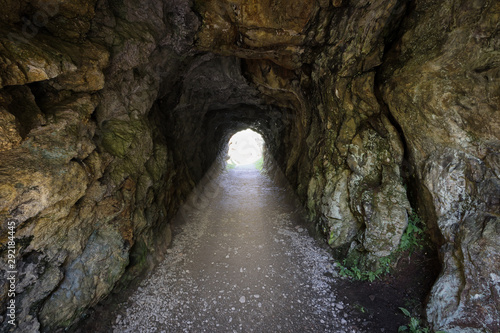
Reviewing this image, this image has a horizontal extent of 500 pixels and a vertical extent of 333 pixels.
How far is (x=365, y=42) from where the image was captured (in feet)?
21.2

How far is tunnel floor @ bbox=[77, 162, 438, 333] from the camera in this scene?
16.8 ft

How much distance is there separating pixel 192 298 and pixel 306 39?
8.85 m

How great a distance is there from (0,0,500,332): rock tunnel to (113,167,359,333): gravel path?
34.7 inches

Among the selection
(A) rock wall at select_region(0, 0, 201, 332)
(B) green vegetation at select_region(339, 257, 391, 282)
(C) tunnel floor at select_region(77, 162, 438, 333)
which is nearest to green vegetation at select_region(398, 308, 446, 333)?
(C) tunnel floor at select_region(77, 162, 438, 333)

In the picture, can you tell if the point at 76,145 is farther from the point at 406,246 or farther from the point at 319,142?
the point at 406,246

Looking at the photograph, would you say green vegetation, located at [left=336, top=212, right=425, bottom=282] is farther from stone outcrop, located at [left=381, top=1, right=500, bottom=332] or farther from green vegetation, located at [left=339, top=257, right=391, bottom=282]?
stone outcrop, located at [left=381, top=1, right=500, bottom=332]

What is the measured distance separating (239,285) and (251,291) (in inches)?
16.6

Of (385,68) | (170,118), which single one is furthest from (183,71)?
(385,68)

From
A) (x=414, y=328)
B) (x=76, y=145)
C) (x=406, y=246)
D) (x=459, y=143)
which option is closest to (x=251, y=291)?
(x=414, y=328)

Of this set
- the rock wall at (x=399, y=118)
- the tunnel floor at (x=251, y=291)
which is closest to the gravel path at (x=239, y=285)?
the tunnel floor at (x=251, y=291)

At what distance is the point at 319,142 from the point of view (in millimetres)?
9469

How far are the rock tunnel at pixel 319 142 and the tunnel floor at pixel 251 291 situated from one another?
762 millimetres

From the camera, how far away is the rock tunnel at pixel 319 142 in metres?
3.99

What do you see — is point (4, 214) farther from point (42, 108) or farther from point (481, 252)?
point (481, 252)
